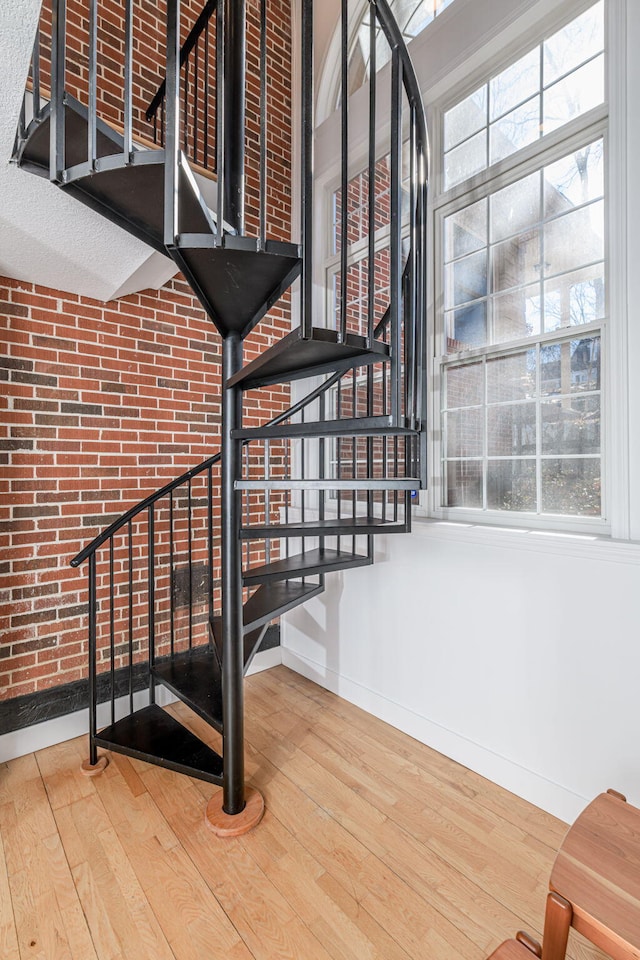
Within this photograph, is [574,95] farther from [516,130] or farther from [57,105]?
[57,105]

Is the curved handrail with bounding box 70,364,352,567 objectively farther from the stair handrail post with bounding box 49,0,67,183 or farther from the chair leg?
the chair leg

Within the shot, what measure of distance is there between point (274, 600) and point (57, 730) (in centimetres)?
129

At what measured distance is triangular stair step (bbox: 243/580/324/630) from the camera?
194cm

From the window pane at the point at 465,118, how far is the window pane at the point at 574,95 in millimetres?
330

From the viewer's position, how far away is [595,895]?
3.44 feet

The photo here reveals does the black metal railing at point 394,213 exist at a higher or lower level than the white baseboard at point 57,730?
higher

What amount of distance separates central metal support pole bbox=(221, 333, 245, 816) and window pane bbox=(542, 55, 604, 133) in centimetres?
175

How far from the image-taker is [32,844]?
1703 millimetres

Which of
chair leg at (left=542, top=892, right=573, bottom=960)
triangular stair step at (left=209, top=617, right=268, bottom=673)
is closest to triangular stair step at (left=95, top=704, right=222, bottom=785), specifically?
triangular stair step at (left=209, top=617, right=268, bottom=673)

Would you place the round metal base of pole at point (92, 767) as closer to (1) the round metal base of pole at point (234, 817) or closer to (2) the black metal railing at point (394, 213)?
(1) the round metal base of pole at point (234, 817)

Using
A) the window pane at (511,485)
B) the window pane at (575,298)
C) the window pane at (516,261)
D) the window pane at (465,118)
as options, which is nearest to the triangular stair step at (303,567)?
the window pane at (511,485)

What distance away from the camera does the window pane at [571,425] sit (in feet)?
6.06

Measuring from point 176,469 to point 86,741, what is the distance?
4.78 ft

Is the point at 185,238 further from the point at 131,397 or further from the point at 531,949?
the point at 531,949
